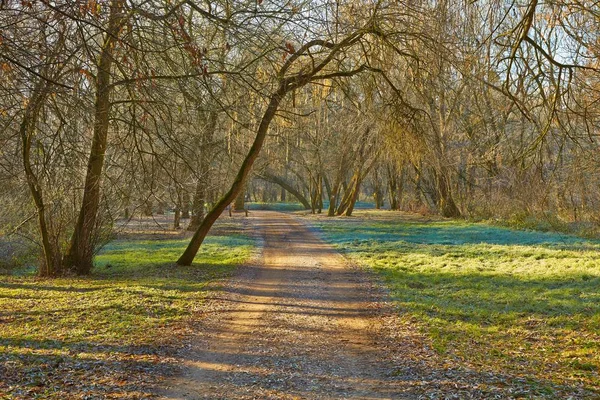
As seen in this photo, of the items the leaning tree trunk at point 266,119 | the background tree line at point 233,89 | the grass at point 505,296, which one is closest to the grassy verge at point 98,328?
the leaning tree trunk at point 266,119

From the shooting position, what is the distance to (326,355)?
5.95 meters

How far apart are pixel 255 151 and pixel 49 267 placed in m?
5.65

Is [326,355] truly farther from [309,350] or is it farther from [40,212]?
[40,212]

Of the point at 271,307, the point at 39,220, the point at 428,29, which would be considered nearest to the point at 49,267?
the point at 39,220

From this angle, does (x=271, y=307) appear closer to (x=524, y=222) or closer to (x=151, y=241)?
(x=151, y=241)

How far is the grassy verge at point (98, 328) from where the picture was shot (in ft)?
16.2

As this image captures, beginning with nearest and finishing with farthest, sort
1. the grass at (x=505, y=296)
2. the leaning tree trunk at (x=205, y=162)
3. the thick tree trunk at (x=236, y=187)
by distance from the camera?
the grass at (x=505, y=296) → the thick tree trunk at (x=236, y=187) → the leaning tree trunk at (x=205, y=162)

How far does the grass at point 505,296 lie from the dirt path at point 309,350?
0.60 m

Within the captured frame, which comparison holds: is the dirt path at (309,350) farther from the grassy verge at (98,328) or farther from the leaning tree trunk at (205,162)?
the leaning tree trunk at (205,162)

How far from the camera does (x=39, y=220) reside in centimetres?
1140

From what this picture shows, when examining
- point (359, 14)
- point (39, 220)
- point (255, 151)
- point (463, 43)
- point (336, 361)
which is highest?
point (359, 14)

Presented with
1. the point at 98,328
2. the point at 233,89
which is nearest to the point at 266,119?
the point at 233,89

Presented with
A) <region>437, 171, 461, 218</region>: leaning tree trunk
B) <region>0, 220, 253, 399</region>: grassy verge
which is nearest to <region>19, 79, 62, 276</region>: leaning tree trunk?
<region>0, 220, 253, 399</region>: grassy verge

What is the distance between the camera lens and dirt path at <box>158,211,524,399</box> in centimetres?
490
